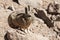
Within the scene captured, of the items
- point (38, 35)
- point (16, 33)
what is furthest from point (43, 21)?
point (16, 33)

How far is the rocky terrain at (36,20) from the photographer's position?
4.44 metres

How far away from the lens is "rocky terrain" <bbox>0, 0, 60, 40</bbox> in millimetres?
4438

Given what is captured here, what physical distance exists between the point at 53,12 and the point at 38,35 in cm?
76


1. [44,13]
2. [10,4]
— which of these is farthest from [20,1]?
[44,13]

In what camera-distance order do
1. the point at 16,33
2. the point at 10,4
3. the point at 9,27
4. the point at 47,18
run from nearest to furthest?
the point at 16,33 → the point at 9,27 → the point at 47,18 → the point at 10,4

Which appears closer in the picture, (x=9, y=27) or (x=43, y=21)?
(x=9, y=27)

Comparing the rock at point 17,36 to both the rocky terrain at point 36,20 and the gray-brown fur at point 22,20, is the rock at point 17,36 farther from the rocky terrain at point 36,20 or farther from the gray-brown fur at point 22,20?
the gray-brown fur at point 22,20

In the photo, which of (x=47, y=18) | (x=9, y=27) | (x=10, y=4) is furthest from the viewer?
(x=10, y=4)

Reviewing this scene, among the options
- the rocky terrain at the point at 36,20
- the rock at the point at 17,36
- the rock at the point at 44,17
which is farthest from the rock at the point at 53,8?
the rock at the point at 17,36

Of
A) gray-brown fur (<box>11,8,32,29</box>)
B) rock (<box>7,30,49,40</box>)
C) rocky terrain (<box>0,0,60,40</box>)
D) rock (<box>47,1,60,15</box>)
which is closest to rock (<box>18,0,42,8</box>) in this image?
rocky terrain (<box>0,0,60,40</box>)

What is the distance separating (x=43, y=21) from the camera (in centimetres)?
498

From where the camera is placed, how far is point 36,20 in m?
4.96

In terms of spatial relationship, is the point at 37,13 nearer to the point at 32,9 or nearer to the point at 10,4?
the point at 32,9

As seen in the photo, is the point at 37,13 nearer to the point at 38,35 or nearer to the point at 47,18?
the point at 47,18
